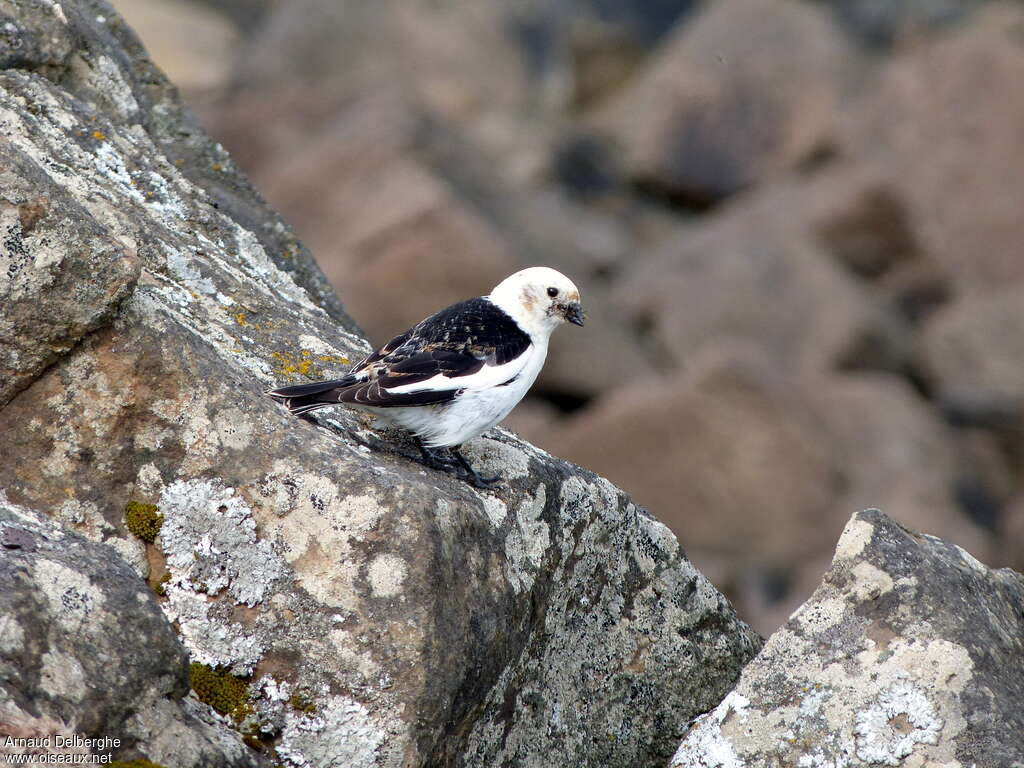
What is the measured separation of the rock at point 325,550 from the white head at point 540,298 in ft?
2.72

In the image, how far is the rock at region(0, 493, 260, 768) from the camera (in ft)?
11.7

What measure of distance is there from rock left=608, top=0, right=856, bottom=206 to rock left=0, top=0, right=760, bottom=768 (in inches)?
723

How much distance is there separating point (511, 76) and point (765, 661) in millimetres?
24986

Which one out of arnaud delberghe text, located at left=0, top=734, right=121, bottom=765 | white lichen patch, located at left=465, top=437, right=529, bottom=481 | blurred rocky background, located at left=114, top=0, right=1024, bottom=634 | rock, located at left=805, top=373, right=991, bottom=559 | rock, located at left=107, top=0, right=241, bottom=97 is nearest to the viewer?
arnaud delberghe text, located at left=0, top=734, right=121, bottom=765

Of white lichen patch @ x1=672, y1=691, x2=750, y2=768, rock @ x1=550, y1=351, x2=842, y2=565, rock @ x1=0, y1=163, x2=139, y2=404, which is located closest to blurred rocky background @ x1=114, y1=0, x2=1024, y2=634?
rock @ x1=550, y1=351, x2=842, y2=565

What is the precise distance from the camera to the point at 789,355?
17344 mm

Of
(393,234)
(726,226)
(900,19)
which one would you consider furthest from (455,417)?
(900,19)

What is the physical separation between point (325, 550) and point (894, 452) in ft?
41.3

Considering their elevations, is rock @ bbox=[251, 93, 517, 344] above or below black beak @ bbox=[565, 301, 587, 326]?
above

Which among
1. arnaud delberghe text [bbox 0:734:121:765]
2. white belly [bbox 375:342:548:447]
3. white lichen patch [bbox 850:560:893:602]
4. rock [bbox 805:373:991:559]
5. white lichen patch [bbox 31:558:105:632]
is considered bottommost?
arnaud delberghe text [bbox 0:734:121:765]

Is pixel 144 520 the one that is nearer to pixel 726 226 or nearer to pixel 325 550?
pixel 325 550

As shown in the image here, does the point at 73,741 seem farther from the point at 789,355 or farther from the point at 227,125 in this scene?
the point at 227,125

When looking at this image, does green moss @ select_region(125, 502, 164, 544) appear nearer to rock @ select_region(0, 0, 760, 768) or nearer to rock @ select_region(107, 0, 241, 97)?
rock @ select_region(0, 0, 760, 768)

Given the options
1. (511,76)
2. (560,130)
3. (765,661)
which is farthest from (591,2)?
(765,661)
